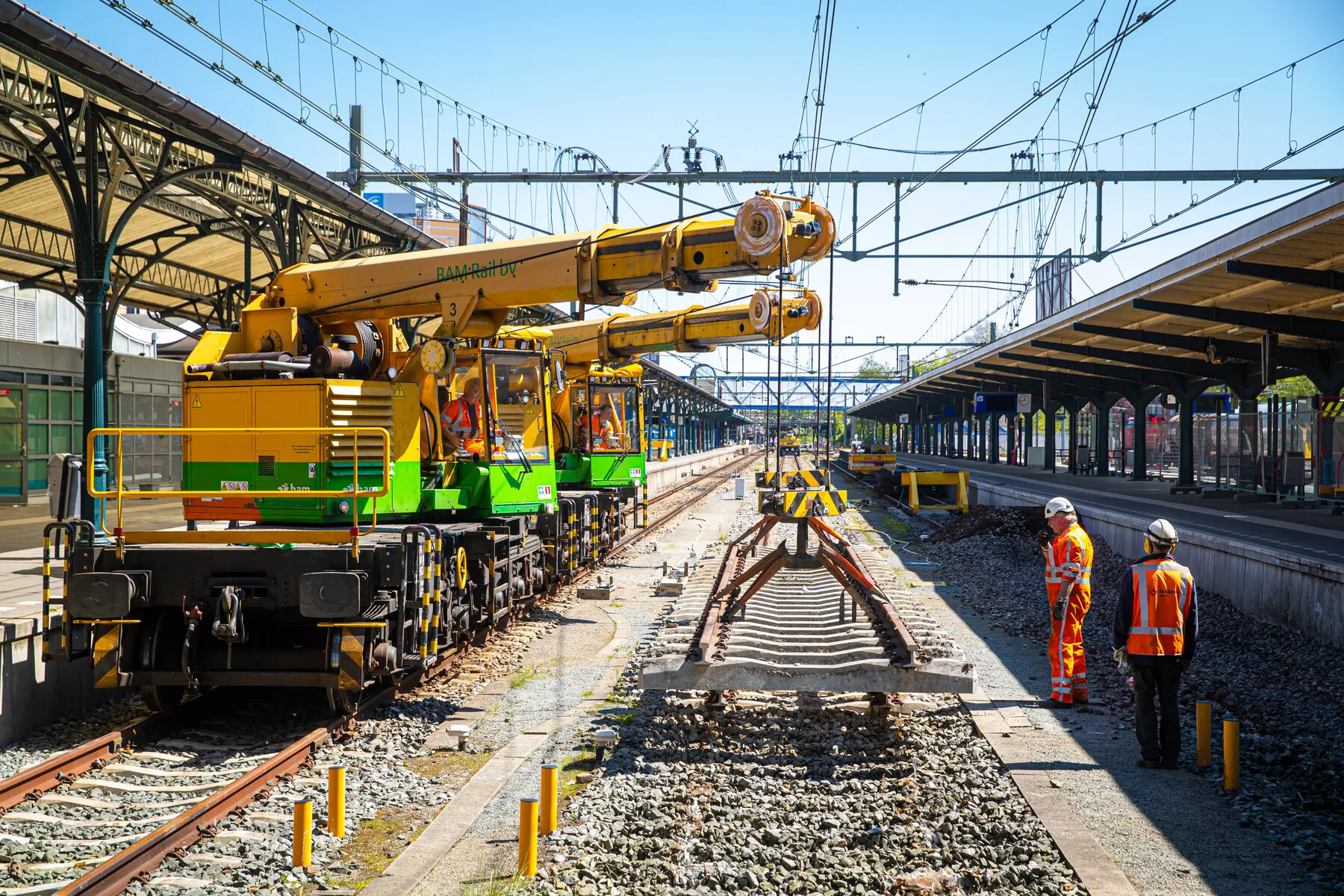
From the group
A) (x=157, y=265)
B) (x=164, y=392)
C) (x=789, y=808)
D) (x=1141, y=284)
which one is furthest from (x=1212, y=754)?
(x=164, y=392)

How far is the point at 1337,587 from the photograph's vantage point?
10742 mm

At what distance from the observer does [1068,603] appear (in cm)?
855

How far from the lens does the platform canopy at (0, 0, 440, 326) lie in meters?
10.3

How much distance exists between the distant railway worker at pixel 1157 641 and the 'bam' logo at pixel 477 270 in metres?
5.75

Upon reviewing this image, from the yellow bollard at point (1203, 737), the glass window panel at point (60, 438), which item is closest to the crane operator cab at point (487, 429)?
the yellow bollard at point (1203, 737)

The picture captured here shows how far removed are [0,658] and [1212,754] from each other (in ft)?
29.0

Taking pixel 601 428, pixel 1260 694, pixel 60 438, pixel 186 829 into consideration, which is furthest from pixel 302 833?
pixel 60 438

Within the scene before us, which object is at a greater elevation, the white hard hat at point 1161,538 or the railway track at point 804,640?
the white hard hat at point 1161,538

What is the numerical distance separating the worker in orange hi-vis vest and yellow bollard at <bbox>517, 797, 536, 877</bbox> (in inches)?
200

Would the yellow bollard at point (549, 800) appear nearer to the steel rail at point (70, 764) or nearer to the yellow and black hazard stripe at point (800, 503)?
the steel rail at point (70, 764)

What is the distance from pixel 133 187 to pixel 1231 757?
14.2 metres

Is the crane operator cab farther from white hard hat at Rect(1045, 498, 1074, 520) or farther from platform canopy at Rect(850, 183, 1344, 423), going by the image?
platform canopy at Rect(850, 183, 1344, 423)

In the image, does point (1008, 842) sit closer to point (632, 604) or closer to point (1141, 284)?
point (632, 604)

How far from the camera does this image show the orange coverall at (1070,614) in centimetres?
847
